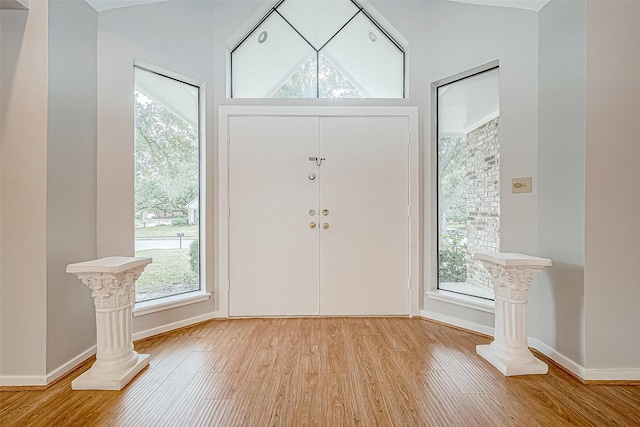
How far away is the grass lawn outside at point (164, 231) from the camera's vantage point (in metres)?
2.84

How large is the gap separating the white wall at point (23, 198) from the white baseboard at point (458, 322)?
3.05 metres

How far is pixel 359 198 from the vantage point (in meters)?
3.25

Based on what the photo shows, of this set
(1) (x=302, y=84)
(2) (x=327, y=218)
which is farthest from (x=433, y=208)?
(1) (x=302, y=84)

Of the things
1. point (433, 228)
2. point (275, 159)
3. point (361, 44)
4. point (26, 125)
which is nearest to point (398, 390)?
point (433, 228)

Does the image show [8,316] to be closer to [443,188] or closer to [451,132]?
[443,188]

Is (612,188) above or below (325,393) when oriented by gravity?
above

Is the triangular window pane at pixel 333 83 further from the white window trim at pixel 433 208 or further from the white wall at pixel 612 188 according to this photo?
the white wall at pixel 612 188

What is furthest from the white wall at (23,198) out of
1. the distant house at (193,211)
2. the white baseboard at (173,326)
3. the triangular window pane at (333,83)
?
the triangular window pane at (333,83)

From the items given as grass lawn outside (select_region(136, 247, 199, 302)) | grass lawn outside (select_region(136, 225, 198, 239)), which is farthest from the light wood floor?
grass lawn outside (select_region(136, 225, 198, 239))

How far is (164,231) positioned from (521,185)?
3130 mm

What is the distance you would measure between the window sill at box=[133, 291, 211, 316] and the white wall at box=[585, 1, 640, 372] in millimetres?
3067

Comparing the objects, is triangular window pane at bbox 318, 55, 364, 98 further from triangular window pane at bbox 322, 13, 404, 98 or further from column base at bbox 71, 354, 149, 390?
column base at bbox 71, 354, 149, 390

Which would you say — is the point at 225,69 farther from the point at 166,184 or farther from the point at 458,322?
the point at 458,322

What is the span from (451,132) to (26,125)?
336 centimetres
